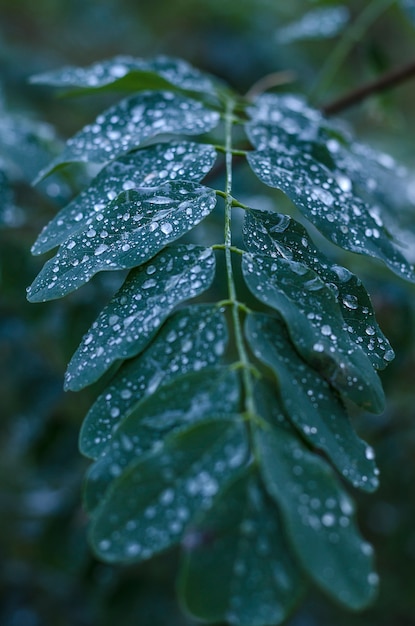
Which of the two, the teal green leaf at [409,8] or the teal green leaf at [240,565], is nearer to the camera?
the teal green leaf at [240,565]

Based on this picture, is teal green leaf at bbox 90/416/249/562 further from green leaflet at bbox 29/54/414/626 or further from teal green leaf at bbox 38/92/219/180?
teal green leaf at bbox 38/92/219/180

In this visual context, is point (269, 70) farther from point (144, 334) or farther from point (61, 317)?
point (144, 334)

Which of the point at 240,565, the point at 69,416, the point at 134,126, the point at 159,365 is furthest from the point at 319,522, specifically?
the point at 69,416

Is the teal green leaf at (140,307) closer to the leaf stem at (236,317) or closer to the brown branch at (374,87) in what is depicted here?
the leaf stem at (236,317)

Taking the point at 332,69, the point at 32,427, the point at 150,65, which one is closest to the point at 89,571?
the point at 32,427

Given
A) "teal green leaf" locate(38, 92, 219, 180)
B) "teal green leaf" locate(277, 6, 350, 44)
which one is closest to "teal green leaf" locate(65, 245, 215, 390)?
"teal green leaf" locate(38, 92, 219, 180)

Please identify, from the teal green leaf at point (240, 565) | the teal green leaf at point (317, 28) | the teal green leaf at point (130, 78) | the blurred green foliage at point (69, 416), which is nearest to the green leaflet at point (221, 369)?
the teal green leaf at point (240, 565)

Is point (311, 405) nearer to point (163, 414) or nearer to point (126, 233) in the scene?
point (163, 414)
